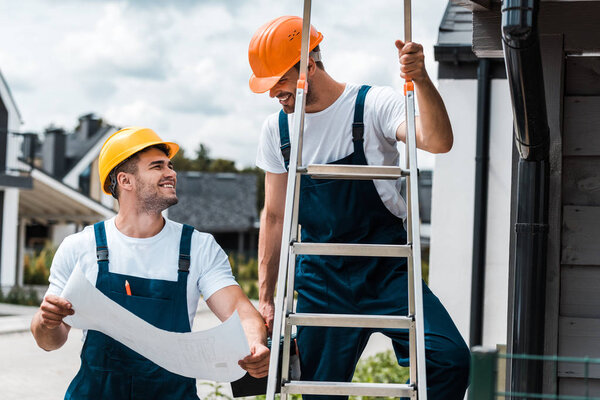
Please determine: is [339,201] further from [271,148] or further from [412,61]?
[412,61]

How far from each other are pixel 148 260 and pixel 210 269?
0.25m

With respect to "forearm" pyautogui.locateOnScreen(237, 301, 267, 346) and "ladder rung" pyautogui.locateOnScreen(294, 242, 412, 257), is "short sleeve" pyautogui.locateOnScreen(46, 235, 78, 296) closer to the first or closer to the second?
"forearm" pyautogui.locateOnScreen(237, 301, 267, 346)

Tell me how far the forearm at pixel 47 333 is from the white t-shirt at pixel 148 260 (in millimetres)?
131

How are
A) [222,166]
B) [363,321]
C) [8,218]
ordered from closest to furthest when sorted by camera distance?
[363,321], [8,218], [222,166]

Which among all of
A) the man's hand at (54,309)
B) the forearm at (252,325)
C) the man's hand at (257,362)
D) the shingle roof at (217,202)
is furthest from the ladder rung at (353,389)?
the shingle roof at (217,202)

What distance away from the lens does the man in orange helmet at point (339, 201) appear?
3209mm

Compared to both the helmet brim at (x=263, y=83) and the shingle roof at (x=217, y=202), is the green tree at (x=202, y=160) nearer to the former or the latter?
the shingle roof at (x=217, y=202)

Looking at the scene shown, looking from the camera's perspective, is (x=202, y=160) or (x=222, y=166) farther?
(x=202, y=160)

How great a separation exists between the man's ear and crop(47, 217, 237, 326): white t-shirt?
19 centimetres

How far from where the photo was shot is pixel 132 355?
3.05m

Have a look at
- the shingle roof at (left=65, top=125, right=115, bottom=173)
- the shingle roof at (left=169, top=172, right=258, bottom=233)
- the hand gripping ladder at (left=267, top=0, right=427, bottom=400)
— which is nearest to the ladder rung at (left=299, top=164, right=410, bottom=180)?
the hand gripping ladder at (left=267, top=0, right=427, bottom=400)

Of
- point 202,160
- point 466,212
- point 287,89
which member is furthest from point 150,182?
point 202,160

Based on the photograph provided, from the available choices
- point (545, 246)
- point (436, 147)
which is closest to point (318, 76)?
point (436, 147)

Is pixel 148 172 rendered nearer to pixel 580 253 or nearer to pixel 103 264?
pixel 103 264
